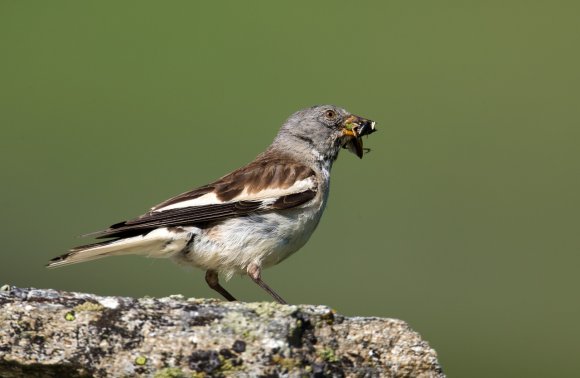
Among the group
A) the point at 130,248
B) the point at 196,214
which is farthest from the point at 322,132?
the point at 130,248

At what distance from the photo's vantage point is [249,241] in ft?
23.4

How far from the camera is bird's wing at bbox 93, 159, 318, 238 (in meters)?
6.77

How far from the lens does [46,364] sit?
386 centimetres

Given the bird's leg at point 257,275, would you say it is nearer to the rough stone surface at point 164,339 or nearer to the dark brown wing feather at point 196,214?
the dark brown wing feather at point 196,214

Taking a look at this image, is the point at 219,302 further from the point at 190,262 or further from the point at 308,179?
the point at 308,179

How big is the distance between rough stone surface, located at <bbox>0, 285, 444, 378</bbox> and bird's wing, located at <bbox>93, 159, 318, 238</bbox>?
2.34 m

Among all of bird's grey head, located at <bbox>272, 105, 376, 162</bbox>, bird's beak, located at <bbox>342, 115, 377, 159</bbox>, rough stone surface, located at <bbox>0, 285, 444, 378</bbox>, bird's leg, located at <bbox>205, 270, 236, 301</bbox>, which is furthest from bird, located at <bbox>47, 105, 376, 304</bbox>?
rough stone surface, located at <bbox>0, 285, 444, 378</bbox>

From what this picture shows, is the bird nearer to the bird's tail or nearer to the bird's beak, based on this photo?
the bird's tail

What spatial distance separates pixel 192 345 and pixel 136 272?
36.3ft

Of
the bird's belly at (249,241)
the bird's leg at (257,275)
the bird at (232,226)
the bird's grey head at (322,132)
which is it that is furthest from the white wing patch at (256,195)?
the bird's grey head at (322,132)

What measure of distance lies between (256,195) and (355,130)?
6.05 ft

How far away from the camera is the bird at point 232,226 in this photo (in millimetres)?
6727

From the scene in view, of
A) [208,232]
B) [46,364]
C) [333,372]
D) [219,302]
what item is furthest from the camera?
[208,232]

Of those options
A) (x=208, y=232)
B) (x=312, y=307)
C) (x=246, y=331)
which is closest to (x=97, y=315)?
(x=246, y=331)
